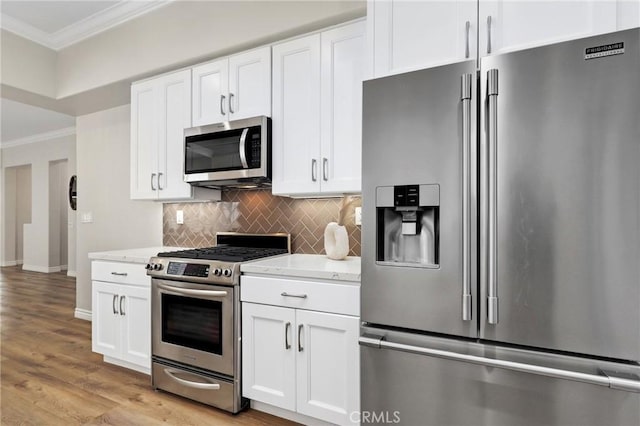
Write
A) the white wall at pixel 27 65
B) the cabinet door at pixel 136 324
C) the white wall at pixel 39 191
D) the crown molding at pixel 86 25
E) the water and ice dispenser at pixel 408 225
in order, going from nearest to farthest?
1. the water and ice dispenser at pixel 408 225
2. the cabinet door at pixel 136 324
3. the crown molding at pixel 86 25
4. the white wall at pixel 27 65
5. the white wall at pixel 39 191

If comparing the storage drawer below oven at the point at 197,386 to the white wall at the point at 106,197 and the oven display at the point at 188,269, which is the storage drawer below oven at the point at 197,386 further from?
the white wall at the point at 106,197

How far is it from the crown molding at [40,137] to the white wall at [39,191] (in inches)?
2.3

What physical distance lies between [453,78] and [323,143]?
38.6 inches

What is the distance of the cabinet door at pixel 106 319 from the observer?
2.78 m

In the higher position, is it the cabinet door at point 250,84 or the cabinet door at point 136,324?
the cabinet door at point 250,84

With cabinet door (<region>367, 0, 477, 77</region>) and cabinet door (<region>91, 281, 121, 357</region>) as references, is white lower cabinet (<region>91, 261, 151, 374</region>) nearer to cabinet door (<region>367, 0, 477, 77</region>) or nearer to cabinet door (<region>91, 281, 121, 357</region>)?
cabinet door (<region>91, 281, 121, 357</region>)

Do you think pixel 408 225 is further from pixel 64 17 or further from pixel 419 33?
pixel 64 17

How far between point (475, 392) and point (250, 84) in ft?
7.35

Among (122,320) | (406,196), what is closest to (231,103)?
(406,196)

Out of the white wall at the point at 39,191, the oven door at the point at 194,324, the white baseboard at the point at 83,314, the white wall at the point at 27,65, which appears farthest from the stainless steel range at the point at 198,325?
the white wall at the point at 39,191

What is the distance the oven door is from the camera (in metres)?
2.18

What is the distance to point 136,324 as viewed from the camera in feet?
8.75

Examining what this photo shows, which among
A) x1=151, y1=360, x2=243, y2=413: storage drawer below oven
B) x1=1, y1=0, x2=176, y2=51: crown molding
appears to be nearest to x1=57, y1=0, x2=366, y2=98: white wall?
x1=1, y1=0, x2=176, y2=51: crown molding

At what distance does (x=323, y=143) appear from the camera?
7.59ft
